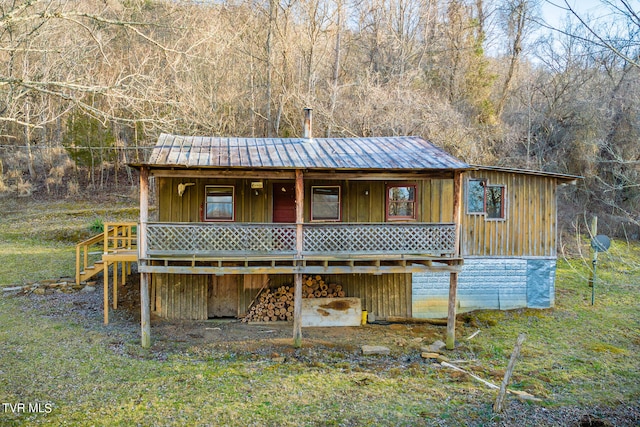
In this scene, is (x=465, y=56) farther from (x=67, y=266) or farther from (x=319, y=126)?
(x=67, y=266)

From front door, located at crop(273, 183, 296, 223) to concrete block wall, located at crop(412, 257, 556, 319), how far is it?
15.6 feet

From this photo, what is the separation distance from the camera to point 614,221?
85.3 feet

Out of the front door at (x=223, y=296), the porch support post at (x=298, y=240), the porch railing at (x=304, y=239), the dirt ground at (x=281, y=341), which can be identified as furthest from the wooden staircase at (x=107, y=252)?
the porch support post at (x=298, y=240)

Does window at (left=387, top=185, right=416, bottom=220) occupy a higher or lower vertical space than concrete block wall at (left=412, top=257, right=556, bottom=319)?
higher

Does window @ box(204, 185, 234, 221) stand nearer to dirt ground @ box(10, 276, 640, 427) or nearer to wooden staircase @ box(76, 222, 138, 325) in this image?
wooden staircase @ box(76, 222, 138, 325)

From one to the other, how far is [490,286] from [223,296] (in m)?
9.14

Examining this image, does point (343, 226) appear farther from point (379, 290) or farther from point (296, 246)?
point (379, 290)

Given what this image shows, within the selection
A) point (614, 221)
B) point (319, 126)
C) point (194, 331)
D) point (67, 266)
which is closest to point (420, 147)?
point (194, 331)

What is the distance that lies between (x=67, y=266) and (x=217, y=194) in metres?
9.69

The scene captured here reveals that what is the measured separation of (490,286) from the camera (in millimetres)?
16141

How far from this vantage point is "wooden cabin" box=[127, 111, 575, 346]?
12.4 metres

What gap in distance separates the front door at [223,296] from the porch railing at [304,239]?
2.69 metres

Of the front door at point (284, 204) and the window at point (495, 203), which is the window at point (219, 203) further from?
the window at point (495, 203)

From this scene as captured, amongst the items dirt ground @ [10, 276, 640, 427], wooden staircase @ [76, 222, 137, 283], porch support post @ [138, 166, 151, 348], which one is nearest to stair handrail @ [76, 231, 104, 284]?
wooden staircase @ [76, 222, 137, 283]
